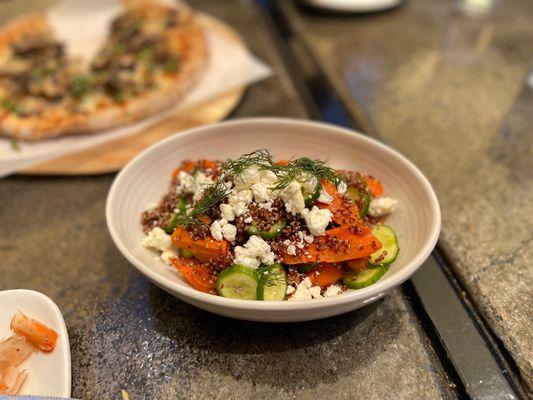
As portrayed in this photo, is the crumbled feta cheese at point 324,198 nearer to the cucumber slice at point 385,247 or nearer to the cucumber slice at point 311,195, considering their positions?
the cucumber slice at point 311,195

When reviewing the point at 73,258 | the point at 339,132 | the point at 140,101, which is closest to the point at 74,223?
the point at 73,258

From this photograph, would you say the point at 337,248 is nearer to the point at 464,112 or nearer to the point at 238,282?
the point at 238,282

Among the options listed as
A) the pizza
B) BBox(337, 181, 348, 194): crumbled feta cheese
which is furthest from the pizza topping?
BBox(337, 181, 348, 194): crumbled feta cheese

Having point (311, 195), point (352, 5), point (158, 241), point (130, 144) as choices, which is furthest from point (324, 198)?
point (352, 5)

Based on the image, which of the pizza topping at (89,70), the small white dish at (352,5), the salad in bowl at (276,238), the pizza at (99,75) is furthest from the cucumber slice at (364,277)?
the small white dish at (352,5)

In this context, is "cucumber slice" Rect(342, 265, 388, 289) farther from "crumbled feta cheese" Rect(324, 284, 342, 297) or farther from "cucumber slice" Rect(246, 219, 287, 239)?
"cucumber slice" Rect(246, 219, 287, 239)
